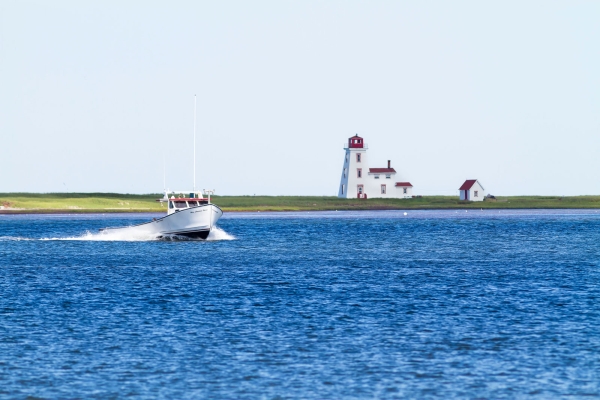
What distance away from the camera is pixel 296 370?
21.3 m

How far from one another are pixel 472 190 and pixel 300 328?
523ft

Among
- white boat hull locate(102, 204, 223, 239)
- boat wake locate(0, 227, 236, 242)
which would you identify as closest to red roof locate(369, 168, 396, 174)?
boat wake locate(0, 227, 236, 242)

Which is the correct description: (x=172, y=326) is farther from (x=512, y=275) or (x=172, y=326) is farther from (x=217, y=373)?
(x=512, y=275)

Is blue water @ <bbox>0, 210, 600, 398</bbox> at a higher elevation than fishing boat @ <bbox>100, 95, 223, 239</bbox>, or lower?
lower

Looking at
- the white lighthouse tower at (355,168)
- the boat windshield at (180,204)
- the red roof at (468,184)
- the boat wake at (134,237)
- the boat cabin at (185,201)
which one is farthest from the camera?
the red roof at (468,184)

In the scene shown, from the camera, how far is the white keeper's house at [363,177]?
554ft

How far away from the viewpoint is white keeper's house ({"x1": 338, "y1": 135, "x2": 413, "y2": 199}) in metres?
169

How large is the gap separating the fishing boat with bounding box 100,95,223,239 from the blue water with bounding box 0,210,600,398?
38.0 feet

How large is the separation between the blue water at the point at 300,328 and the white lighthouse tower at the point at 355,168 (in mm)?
111633

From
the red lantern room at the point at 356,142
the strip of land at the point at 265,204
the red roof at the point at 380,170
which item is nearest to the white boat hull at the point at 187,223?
the strip of land at the point at 265,204

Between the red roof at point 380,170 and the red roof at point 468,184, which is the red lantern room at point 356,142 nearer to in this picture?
the red roof at point 380,170

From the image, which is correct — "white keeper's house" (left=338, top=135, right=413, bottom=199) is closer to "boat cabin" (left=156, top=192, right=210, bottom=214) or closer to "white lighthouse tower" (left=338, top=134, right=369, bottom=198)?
"white lighthouse tower" (left=338, top=134, right=369, bottom=198)

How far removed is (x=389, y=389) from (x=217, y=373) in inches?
162

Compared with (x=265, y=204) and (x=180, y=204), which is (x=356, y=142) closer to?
(x=265, y=204)
